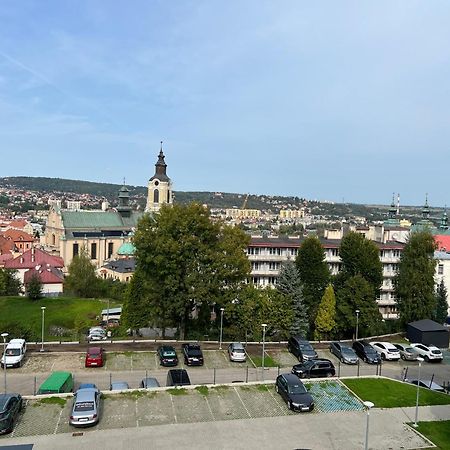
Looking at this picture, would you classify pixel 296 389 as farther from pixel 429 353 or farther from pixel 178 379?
pixel 429 353

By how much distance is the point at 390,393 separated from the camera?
2411 centimetres

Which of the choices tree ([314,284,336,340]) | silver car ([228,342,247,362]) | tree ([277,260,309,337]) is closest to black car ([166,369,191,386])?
silver car ([228,342,247,362])

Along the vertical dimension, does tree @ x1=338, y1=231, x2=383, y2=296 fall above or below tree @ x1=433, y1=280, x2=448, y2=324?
above

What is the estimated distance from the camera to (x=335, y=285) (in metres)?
41.5

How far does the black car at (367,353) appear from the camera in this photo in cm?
3011

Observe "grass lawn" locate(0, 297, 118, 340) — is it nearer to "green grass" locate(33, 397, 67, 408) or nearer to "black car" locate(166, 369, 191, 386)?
"black car" locate(166, 369, 191, 386)

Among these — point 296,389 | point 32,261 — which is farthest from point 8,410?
point 32,261

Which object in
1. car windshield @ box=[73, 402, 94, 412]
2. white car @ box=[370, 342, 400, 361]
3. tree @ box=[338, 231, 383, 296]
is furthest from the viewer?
tree @ box=[338, 231, 383, 296]

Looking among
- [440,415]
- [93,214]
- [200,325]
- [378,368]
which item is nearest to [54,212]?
[93,214]

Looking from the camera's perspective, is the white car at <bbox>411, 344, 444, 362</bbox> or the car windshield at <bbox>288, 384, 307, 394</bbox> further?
the white car at <bbox>411, 344, 444, 362</bbox>

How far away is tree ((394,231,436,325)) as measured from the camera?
132ft

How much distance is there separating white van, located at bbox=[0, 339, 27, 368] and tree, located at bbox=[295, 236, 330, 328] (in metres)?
21.3

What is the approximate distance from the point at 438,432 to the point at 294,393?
5770mm

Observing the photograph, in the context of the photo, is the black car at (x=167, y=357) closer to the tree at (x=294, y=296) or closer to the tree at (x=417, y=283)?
the tree at (x=294, y=296)
